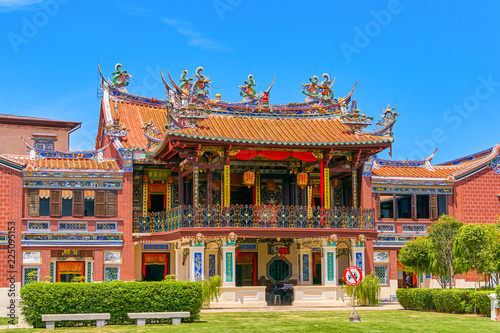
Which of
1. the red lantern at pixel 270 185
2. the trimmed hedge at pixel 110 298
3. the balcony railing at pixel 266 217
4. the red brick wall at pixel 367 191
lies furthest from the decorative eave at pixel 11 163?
the red brick wall at pixel 367 191

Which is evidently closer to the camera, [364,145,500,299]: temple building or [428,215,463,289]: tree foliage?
[428,215,463,289]: tree foliage

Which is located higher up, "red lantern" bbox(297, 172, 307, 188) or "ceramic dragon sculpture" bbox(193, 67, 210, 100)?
"ceramic dragon sculpture" bbox(193, 67, 210, 100)

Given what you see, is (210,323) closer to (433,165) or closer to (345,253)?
(345,253)

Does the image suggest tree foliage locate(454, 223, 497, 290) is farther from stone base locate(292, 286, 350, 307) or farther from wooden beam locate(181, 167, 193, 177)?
wooden beam locate(181, 167, 193, 177)

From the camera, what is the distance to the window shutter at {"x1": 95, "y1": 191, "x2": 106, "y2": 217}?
30438mm

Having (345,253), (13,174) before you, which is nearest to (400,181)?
(345,253)

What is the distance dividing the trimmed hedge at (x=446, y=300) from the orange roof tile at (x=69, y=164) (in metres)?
13.2

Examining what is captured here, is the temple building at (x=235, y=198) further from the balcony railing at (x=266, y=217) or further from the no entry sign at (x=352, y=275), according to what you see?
the no entry sign at (x=352, y=275)

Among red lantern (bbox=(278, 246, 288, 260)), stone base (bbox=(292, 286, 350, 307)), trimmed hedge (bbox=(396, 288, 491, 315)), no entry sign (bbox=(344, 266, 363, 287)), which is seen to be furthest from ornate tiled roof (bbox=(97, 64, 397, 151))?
no entry sign (bbox=(344, 266, 363, 287))

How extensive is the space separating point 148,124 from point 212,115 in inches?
113

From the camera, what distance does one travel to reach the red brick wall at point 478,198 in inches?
1331

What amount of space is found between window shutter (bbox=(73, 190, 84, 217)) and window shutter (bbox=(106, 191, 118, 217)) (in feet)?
3.57

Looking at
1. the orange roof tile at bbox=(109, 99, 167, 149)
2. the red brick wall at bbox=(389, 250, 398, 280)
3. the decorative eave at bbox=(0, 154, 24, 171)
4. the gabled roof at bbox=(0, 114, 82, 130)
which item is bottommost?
the red brick wall at bbox=(389, 250, 398, 280)

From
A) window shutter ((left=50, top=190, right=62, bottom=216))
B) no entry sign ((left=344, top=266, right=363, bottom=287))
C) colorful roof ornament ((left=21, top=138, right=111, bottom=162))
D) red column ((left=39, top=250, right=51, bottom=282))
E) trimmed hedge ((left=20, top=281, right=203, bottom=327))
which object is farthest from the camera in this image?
colorful roof ornament ((left=21, top=138, right=111, bottom=162))
